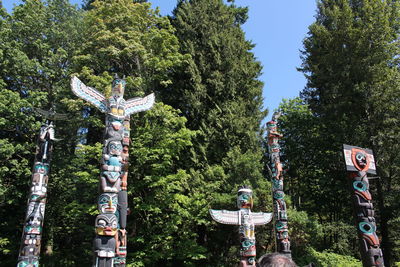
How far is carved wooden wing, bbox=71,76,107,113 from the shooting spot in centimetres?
819

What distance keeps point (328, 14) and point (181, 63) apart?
8.60m

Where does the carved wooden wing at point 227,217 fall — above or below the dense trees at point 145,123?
below

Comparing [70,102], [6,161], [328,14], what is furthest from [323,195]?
[6,161]

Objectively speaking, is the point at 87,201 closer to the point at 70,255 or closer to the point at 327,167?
the point at 70,255

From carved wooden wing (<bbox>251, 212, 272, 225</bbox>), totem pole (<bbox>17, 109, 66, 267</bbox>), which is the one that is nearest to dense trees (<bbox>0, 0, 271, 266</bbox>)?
totem pole (<bbox>17, 109, 66, 267</bbox>)

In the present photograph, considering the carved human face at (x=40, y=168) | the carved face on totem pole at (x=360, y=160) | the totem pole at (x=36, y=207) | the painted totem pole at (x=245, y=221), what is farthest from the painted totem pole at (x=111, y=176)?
the carved face on totem pole at (x=360, y=160)

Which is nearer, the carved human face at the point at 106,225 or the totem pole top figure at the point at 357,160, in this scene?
the carved human face at the point at 106,225

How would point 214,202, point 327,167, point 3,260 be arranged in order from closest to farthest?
point 214,202 → point 3,260 → point 327,167

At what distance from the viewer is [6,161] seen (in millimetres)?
14195

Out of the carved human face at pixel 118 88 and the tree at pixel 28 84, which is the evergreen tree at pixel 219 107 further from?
the carved human face at pixel 118 88

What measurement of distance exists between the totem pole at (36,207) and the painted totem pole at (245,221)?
19.8ft

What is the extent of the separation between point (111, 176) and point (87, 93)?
7.26 feet

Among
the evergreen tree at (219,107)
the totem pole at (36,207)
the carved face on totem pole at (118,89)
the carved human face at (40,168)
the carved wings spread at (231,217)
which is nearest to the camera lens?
the carved wings spread at (231,217)

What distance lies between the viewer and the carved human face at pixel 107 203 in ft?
24.3
